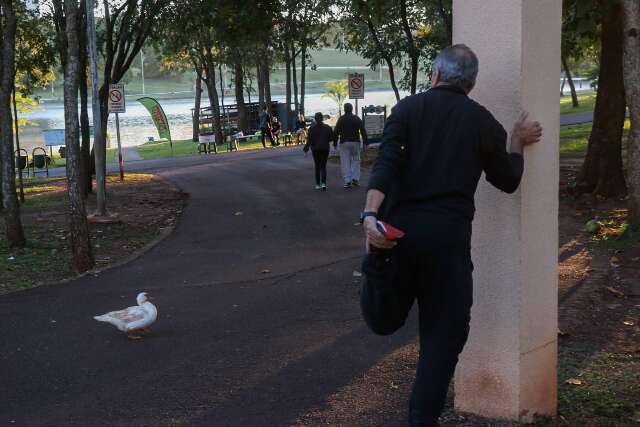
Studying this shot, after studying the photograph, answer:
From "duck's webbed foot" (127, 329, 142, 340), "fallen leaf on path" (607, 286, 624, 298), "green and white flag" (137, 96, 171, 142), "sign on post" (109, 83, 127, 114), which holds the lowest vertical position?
"duck's webbed foot" (127, 329, 142, 340)

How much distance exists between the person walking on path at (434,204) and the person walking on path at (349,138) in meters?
15.9

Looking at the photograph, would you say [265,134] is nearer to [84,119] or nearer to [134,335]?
[84,119]

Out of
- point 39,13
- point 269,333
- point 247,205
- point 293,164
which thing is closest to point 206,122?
point 293,164

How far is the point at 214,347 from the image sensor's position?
23.9ft

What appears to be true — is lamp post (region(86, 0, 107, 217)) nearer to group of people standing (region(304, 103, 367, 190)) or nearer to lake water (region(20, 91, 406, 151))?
group of people standing (region(304, 103, 367, 190))

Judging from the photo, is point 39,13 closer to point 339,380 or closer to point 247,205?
point 247,205

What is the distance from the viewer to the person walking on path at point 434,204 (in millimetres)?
4086

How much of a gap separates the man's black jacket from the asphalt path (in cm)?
171

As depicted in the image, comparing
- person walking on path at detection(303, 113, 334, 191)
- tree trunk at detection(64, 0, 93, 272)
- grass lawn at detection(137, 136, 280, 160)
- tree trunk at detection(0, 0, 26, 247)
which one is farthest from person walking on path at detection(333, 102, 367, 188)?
grass lawn at detection(137, 136, 280, 160)

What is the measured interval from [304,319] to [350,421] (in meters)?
2.93

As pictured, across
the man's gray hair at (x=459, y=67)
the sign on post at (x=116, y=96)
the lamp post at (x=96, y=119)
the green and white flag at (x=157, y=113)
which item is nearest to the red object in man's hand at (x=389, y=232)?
the man's gray hair at (x=459, y=67)

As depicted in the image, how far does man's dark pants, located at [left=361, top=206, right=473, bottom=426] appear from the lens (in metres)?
4.08

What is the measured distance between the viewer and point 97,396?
20.0ft

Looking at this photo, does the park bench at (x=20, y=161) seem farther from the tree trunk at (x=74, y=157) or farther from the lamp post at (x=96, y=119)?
the tree trunk at (x=74, y=157)
